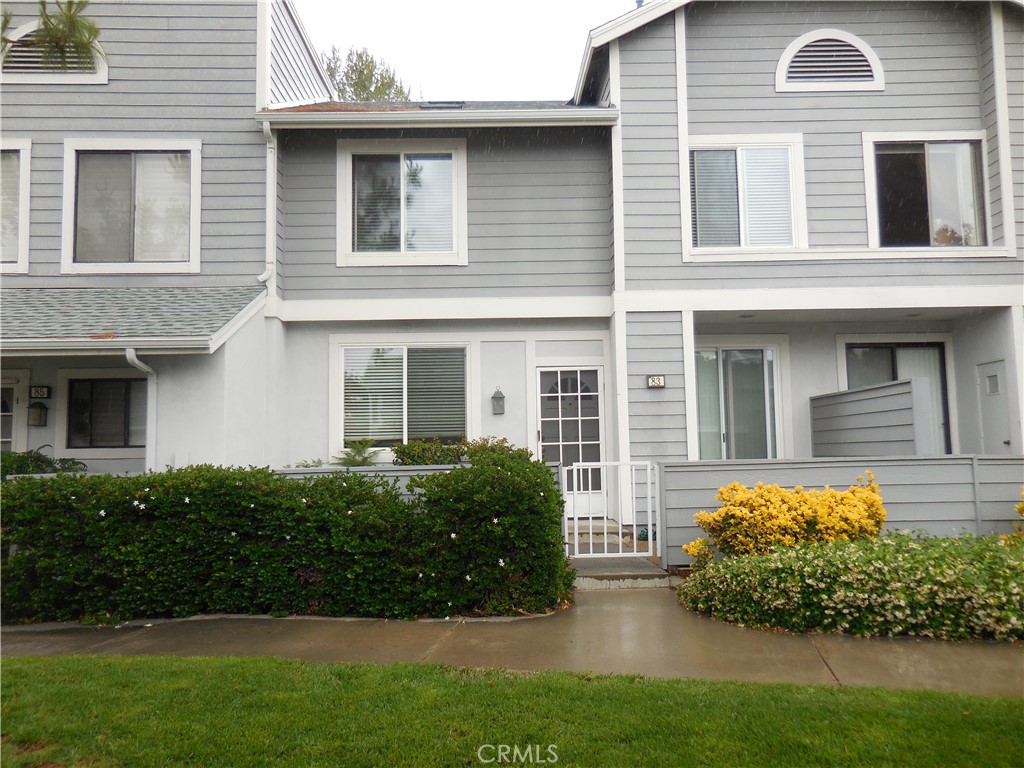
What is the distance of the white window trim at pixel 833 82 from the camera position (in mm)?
9641

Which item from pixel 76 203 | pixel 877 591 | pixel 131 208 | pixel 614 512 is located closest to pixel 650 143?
pixel 614 512

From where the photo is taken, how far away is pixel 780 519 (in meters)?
6.51

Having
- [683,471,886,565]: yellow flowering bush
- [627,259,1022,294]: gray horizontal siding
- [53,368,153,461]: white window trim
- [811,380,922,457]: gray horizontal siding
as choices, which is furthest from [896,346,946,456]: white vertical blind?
[53,368,153,461]: white window trim

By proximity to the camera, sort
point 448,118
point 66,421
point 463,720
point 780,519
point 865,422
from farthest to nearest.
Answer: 1. point 448,118
2. point 66,421
3. point 865,422
4. point 780,519
5. point 463,720

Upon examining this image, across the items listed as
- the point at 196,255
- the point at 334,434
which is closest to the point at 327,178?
the point at 196,255

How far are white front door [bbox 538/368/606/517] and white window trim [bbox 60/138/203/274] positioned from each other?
496 centimetres

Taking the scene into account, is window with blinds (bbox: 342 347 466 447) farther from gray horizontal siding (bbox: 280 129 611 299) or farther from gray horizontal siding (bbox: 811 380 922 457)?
gray horizontal siding (bbox: 811 380 922 457)

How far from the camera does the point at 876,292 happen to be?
9.31 metres

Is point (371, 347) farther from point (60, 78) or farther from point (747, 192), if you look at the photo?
point (747, 192)

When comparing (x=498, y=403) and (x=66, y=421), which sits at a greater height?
(x=498, y=403)

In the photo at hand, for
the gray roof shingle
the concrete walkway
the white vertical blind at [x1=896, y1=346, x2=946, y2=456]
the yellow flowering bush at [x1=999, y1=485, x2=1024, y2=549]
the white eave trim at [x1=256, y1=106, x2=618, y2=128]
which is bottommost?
the concrete walkway

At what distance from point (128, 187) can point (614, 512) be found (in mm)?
7772

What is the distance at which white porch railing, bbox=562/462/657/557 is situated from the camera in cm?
761

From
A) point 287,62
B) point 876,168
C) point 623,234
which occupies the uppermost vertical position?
point 287,62
